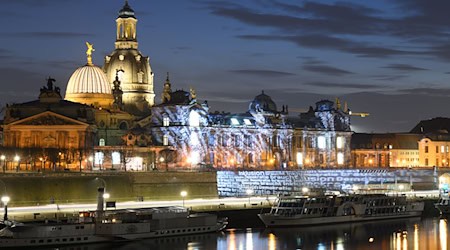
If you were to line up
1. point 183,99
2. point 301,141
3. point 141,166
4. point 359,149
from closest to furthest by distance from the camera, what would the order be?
1. point 141,166
2. point 183,99
3. point 301,141
4. point 359,149

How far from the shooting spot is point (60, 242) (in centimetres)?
7156

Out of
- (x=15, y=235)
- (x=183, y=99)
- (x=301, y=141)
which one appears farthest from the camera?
(x=301, y=141)

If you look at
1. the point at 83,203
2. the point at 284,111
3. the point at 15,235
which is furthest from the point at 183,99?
the point at 15,235

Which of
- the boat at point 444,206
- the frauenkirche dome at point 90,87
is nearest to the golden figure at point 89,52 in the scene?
the frauenkirche dome at point 90,87

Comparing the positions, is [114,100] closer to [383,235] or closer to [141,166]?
[141,166]

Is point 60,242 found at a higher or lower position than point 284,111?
lower

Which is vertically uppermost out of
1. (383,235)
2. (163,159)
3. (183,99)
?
(183,99)

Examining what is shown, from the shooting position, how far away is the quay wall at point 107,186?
98688 millimetres

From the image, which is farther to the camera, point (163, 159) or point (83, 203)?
point (163, 159)

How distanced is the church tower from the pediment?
3049cm

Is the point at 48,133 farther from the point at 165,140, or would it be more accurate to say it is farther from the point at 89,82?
the point at 89,82

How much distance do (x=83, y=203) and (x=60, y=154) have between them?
86.9 feet

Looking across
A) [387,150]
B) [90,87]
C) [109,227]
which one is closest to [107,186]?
[109,227]

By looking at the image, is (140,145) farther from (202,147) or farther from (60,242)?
(60,242)
